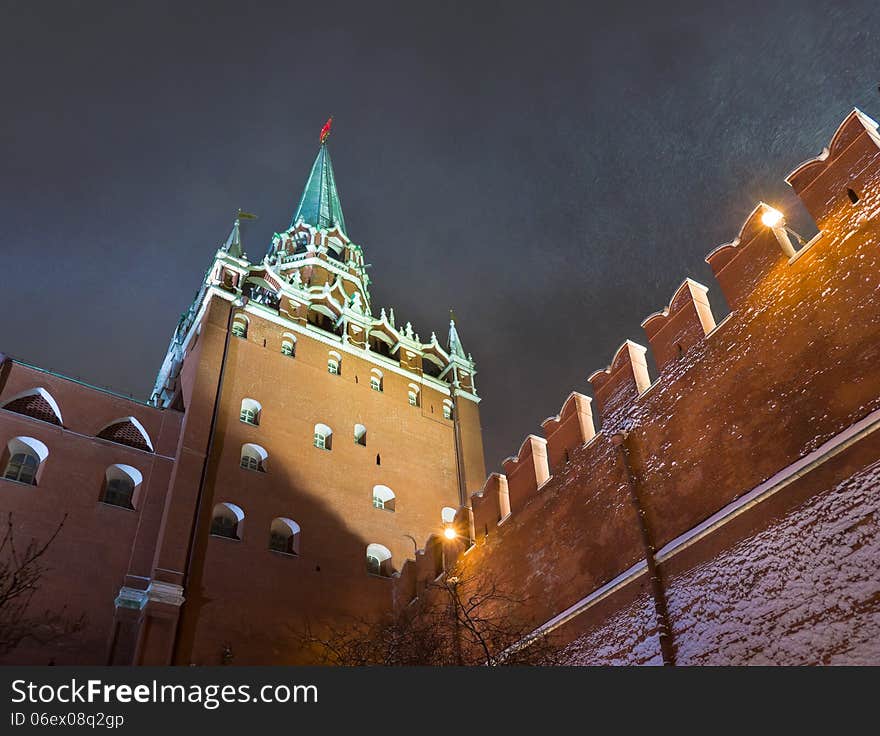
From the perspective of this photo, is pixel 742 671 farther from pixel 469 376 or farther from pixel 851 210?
pixel 469 376

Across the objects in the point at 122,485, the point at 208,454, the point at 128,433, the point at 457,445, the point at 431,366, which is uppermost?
the point at 431,366

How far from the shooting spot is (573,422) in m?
15.7

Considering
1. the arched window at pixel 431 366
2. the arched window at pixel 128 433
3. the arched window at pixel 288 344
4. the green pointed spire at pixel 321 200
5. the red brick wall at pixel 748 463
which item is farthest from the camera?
the green pointed spire at pixel 321 200

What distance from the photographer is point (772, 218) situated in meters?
12.3

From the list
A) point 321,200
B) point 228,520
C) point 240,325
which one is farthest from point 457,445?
point 321,200

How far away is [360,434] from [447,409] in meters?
5.44

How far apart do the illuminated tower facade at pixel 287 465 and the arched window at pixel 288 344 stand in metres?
0.09

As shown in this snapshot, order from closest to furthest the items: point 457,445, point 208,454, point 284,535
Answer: point 208,454 < point 284,535 < point 457,445

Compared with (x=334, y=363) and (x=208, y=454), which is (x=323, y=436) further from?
(x=208, y=454)

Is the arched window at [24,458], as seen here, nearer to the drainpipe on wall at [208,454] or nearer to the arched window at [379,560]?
the drainpipe on wall at [208,454]

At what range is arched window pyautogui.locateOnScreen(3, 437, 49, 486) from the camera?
66.7 feet

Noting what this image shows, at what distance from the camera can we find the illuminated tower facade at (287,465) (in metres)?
20.8

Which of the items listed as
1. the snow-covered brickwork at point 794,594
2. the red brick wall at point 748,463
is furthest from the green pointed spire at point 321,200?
the snow-covered brickwork at point 794,594

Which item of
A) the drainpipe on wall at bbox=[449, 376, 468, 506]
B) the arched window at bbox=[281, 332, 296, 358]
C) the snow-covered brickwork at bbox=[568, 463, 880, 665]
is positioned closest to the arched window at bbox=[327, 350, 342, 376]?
the arched window at bbox=[281, 332, 296, 358]
